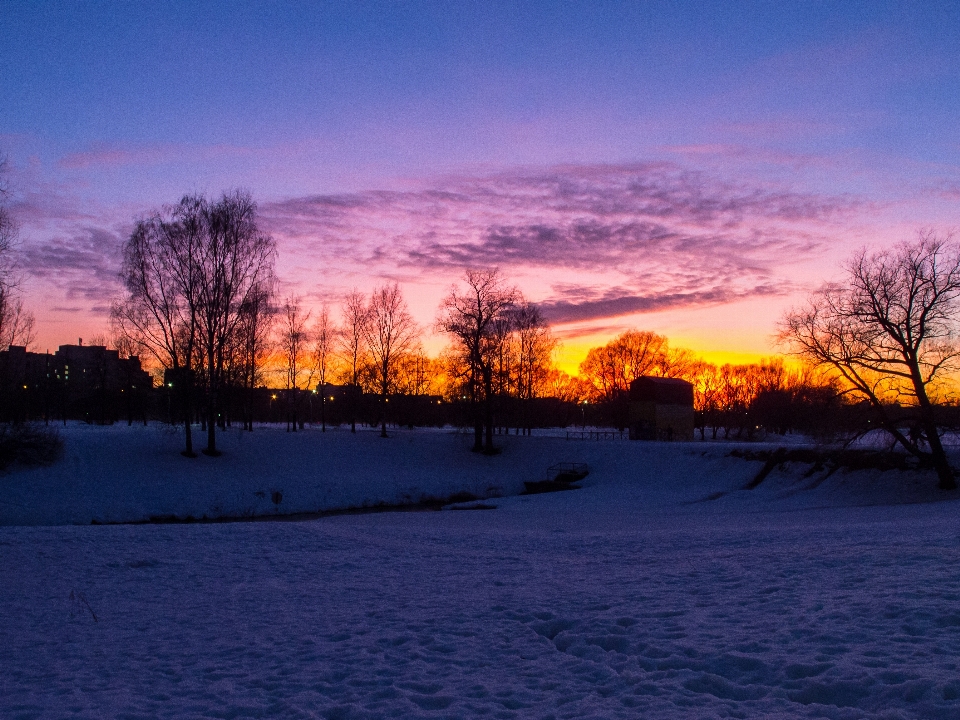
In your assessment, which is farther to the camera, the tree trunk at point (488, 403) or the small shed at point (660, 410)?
the small shed at point (660, 410)

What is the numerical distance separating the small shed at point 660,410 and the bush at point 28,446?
42952 mm

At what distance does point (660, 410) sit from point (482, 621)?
53274mm

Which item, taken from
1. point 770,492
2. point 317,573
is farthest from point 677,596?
point 770,492

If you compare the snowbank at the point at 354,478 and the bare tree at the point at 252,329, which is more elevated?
the bare tree at the point at 252,329

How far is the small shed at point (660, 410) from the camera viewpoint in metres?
59.0

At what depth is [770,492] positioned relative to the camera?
31859 millimetres

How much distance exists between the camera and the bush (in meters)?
29.4

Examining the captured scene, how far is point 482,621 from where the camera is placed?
895 cm

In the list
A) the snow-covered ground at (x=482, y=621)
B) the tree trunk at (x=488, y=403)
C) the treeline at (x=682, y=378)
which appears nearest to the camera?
the snow-covered ground at (x=482, y=621)

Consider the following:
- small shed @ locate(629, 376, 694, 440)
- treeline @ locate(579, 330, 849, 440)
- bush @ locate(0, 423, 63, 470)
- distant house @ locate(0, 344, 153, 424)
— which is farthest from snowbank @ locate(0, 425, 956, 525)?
treeline @ locate(579, 330, 849, 440)

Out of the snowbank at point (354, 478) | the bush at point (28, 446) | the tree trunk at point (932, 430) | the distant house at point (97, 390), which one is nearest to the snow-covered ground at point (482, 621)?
the tree trunk at point (932, 430)

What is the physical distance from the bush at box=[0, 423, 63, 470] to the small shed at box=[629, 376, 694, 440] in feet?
141

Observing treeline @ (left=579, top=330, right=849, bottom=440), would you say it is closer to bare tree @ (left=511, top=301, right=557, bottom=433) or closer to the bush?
bare tree @ (left=511, top=301, right=557, bottom=433)

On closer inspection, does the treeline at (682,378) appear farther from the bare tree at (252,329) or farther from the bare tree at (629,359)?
the bare tree at (252,329)
